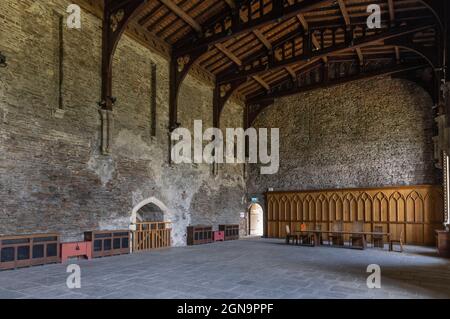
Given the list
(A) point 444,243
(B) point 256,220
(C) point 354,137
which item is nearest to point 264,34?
(C) point 354,137

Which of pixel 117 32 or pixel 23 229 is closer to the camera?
pixel 23 229

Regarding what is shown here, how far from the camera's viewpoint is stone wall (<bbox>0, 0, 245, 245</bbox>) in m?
7.93

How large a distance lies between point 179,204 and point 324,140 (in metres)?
7.62

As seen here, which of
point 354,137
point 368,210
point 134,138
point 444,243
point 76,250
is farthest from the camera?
point 354,137

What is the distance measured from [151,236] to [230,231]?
499 cm

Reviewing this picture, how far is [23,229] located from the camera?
7.92 metres

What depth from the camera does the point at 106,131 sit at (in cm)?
1009

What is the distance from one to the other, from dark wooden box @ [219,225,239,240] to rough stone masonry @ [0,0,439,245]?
1.54 ft

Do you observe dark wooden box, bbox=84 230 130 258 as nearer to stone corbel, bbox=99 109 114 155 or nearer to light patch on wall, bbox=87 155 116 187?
light patch on wall, bbox=87 155 116 187

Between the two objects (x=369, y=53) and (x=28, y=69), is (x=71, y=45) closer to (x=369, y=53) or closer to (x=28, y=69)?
(x=28, y=69)

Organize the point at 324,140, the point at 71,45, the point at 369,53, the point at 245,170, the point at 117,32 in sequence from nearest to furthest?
the point at 71,45 → the point at 117,32 → the point at 369,53 → the point at 324,140 → the point at 245,170

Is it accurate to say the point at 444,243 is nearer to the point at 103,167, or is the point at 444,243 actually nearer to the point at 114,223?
the point at 114,223

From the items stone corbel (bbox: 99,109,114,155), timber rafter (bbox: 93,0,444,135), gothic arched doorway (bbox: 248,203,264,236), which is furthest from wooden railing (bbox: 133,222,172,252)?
gothic arched doorway (bbox: 248,203,264,236)

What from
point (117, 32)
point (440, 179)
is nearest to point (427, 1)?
point (440, 179)
